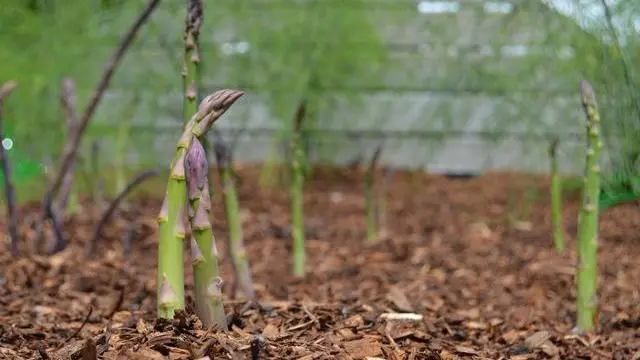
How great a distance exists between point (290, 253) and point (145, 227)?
388 mm

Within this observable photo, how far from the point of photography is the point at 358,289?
5.82 ft

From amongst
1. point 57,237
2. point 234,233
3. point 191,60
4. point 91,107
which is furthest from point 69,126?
point 191,60

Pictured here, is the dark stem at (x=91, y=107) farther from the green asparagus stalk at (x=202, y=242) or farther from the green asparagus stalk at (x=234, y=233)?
the green asparagus stalk at (x=202, y=242)

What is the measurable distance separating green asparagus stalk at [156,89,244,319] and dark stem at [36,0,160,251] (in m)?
0.58

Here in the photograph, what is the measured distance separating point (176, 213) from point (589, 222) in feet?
2.31

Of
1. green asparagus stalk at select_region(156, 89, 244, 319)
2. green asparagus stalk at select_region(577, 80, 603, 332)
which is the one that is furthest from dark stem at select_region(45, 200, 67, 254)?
green asparagus stalk at select_region(577, 80, 603, 332)

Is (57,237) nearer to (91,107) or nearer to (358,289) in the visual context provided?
(91,107)

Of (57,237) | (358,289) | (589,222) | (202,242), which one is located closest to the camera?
(202,242)

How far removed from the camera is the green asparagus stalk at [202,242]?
95 cm

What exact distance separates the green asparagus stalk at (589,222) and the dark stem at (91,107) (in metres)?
0.74

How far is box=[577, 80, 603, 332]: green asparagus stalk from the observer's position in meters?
1.37

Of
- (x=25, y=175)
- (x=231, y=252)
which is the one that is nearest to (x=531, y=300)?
(x=231, y=252)

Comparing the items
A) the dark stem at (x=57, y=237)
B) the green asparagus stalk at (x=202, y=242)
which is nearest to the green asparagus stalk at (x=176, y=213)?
the green asparagus stalk at (x=202, y=242)

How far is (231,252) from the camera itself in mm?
1543
